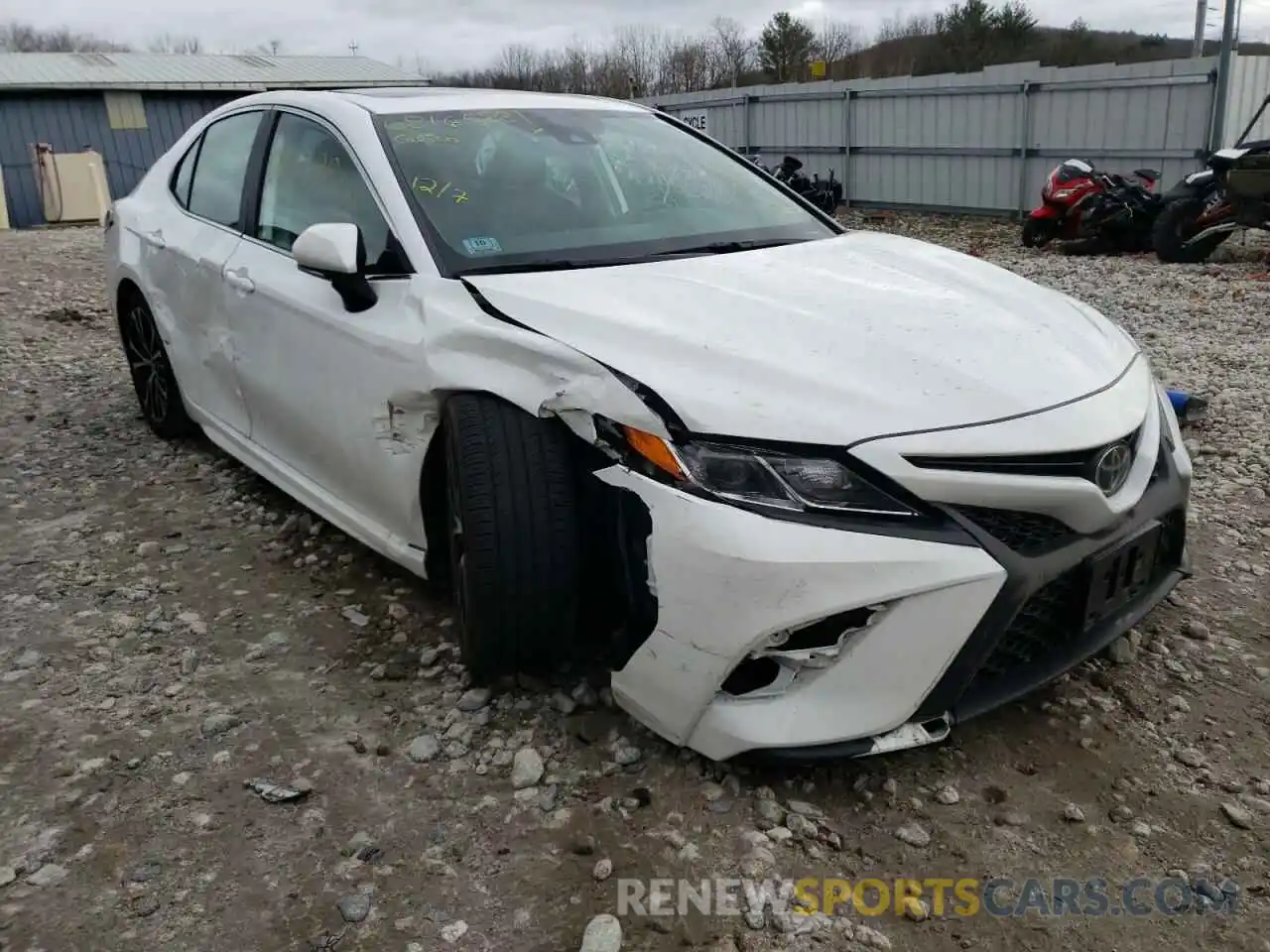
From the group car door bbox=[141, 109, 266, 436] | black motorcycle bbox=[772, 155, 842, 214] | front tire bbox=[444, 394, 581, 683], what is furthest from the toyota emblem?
black motorcycle bbox=[772, 155, 842, 214]

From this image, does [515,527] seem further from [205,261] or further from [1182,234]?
[1182,234]

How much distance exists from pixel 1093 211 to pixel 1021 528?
894cm

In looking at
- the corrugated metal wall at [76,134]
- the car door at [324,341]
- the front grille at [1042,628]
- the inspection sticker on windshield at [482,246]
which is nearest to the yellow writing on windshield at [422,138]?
the car door at [324,341]

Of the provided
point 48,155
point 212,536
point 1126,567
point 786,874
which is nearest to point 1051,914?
point 786,874

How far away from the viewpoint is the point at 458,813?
7.65 ft

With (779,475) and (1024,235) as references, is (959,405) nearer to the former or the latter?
(779,475)

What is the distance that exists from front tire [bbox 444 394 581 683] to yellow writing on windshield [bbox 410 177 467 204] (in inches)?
30.6

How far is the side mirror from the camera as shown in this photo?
2807 millimetres

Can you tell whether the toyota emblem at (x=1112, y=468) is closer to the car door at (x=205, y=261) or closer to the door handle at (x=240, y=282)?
the door handle at (x=240, y=282)

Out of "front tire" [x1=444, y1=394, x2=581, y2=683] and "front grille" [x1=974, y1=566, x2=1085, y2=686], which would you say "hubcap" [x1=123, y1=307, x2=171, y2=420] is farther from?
"front grille" [x1=974, y1=566, x2=1085, y2=686]

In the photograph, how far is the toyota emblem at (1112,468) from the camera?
2.25m

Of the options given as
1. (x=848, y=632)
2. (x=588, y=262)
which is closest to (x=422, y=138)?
(x=588, y=262)

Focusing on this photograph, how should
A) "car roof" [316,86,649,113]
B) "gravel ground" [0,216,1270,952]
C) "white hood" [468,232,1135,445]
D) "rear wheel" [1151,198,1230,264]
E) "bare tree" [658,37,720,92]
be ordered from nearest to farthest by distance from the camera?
"gravel ground" [0,216,1270,952]
"white hood" [468,232,1135,445]
"car roof" [316,86,649,113]
"rear wheel" [1151,198,1230,264]
"bare tree" [658,37,720,92]

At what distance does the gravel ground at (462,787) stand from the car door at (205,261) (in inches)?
28.6
